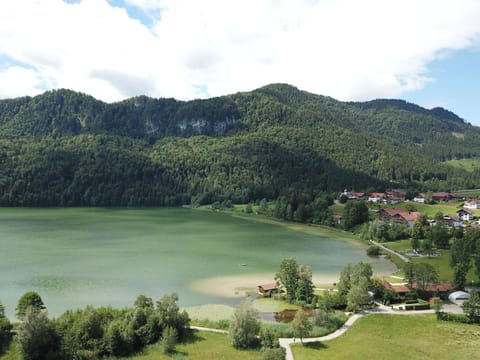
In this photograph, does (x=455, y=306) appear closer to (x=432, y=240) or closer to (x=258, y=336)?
(x=258, y=336)

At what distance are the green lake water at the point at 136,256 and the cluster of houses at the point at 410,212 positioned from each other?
47.7 feet

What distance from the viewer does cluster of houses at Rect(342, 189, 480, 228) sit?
7282cm

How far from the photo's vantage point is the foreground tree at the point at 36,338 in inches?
960

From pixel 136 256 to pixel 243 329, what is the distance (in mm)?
31071

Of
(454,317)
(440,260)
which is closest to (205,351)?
(454,317)

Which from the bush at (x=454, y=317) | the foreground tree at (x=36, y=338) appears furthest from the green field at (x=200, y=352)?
the bush at (x=454, y=317)

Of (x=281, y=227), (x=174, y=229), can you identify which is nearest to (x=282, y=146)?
(x=281, y=227)

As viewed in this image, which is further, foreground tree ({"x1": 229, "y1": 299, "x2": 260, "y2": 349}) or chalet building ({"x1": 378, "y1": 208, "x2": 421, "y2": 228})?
chalet building ({"x1": 378, "y1": 208, "x2": 421, "y2": 228})

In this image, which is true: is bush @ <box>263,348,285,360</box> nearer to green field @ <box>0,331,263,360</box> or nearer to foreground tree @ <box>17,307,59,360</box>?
green field @ <box>0,331,263,360</box>

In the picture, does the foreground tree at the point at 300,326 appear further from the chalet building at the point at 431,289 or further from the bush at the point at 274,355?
the chalet building at the point at 431,289

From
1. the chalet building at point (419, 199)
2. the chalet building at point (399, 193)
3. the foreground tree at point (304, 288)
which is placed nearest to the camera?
the foreground tree at point (304, 288)

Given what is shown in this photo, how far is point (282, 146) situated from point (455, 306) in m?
138

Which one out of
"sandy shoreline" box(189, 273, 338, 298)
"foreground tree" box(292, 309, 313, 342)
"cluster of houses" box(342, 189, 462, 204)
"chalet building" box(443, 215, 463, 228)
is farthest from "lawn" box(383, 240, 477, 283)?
"cluster of houses" box(342, 189, 462, 204)

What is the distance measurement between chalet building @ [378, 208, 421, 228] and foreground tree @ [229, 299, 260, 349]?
176ft
